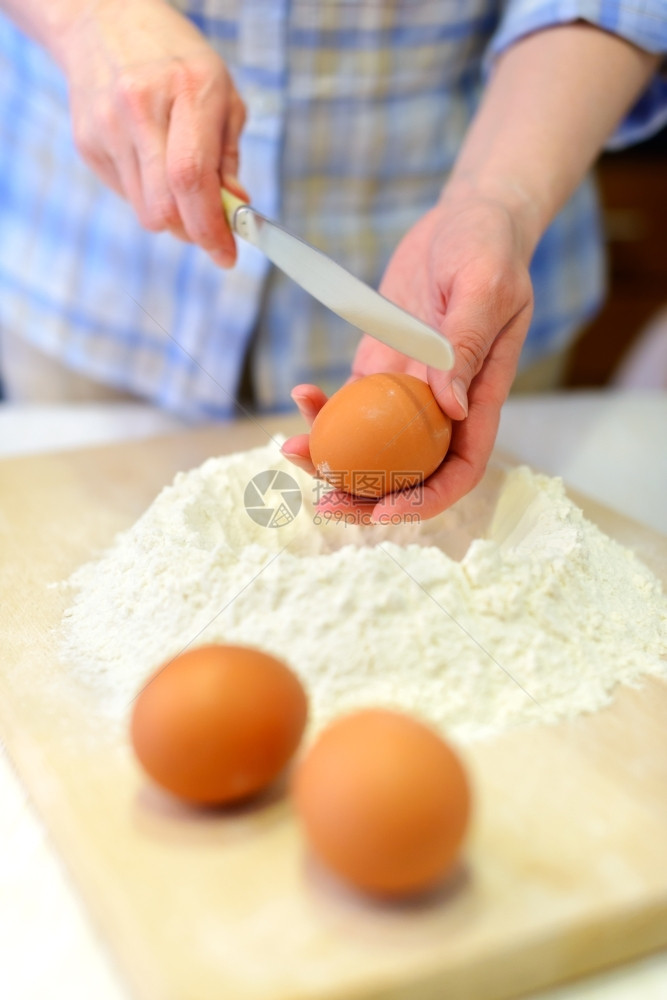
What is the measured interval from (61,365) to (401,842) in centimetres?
128

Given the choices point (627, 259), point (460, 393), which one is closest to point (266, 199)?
point (460, 393)

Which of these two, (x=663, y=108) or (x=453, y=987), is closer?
(x=453, y=987)

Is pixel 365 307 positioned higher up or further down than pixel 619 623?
higher up

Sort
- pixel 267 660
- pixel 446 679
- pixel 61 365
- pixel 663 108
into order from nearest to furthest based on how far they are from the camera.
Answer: pixel 267 660 < pixel 446 679 < pixel 663 108 < pixel 61 365

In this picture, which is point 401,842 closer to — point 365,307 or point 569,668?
point 569,668

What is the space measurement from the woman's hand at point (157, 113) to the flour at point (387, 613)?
344mm

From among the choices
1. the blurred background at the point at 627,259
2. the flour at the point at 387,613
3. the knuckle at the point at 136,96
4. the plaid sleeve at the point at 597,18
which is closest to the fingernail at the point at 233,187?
the knuckle at the point at 136,96

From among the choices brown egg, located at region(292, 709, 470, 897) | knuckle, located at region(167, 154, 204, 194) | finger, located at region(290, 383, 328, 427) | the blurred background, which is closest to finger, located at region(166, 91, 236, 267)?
knuckle, located at region(167, 154, 204, 194)

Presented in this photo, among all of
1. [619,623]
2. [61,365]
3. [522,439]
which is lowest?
[61,365]

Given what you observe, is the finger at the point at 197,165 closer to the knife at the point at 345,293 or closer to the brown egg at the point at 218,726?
the knife at the point at 345,293

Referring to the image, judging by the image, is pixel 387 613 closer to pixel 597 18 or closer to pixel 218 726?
pixel 218 726

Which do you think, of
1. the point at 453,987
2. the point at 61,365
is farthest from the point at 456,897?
the point at 61,365

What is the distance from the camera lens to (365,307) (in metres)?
0.93

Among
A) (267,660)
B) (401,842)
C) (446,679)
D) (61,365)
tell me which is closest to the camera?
(401,842)
